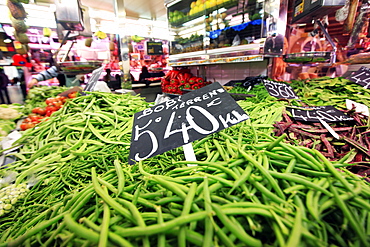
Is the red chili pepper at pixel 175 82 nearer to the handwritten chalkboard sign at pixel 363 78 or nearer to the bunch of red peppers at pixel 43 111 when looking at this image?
the bunch of red peppers at pixel 43 111

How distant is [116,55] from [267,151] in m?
9.06

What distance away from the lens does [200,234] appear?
476 mm

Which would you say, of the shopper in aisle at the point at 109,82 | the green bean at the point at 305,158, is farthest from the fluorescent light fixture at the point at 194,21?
the green bean at the point at 305,158

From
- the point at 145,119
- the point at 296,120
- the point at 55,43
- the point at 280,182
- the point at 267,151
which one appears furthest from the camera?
the point at 55,43

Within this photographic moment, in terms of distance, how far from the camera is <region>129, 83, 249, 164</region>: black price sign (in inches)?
34.4

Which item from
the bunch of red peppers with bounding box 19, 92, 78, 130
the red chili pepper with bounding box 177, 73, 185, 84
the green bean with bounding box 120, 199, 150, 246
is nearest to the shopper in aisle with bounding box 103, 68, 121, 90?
the red chili pepper with bounding box 177, 73, 185, 84

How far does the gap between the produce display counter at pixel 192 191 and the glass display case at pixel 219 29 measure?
209 centimetres

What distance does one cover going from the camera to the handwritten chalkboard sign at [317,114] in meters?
1.37

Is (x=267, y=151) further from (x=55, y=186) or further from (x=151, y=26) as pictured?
Result: (x=151, y=26)

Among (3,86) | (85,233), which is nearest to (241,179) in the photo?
(85,233)

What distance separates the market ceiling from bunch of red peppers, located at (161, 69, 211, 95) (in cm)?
298

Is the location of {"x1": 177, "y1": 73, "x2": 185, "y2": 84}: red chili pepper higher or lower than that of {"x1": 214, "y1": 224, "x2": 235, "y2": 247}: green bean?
higher

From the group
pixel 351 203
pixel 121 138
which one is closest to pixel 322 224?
pixel 351 203

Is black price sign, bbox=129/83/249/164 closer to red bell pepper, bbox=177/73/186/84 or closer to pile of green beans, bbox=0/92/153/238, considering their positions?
pile of green beans, bbox=0/92/153/238
